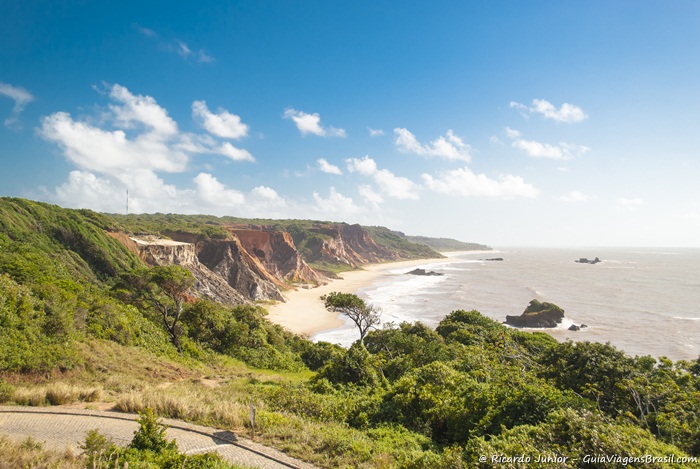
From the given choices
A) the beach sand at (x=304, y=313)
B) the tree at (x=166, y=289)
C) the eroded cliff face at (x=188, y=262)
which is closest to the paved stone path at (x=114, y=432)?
the tree at (x=166, y=289)

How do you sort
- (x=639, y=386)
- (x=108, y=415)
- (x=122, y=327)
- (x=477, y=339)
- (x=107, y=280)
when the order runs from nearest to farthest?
(x=108, y=415), (x=639, y=386), (x=122, y=327), (x=477, y=339), (x=107, y=280)

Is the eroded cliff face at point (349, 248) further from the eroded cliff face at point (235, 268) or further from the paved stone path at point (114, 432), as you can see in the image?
the paved stone path at point (114, 432)

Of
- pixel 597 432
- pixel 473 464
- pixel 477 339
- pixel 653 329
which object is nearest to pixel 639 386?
pixel 597 432

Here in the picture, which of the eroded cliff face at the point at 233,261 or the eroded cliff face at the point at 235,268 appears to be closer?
the eroded cliff face at the point at 233,261

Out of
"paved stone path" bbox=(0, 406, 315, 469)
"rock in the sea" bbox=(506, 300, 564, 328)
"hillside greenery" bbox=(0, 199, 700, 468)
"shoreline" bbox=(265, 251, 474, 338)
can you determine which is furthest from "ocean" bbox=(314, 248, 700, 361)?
"paved stone path" bbox=(0, 406, 315, 469)

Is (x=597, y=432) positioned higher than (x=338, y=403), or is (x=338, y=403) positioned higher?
(x=597, y=432)

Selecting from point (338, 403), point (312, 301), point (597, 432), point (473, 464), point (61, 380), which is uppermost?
point (597, 432)

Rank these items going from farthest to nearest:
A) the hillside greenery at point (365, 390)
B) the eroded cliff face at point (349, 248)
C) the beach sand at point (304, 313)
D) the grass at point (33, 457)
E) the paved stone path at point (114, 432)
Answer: the eroded cliff face at point (349, 248) → the beach sand at point (304, 313) → the paved stone path at point (114, 432) → the hillside greenery at point (365, 390) → the grass at point (33, 457)

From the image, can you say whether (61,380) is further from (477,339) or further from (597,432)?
(477,339)

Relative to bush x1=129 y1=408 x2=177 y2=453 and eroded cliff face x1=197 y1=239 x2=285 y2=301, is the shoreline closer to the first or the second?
eroded cliff face x1=197 y1=239 x2=285 y2=301
